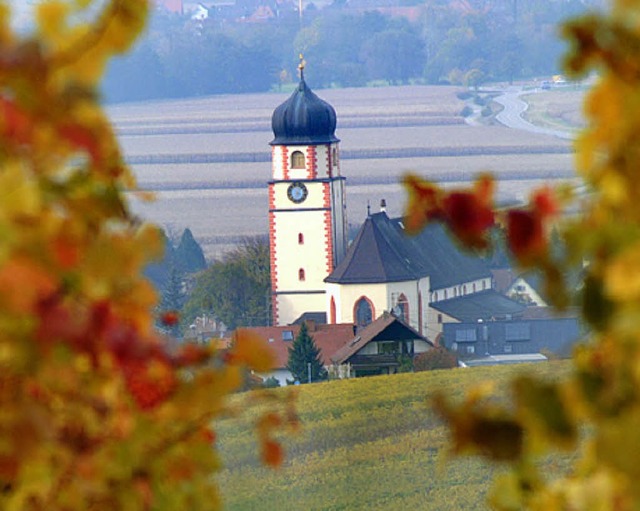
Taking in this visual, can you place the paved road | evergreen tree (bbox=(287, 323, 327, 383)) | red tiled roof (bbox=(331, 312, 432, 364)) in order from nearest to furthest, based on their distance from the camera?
red tiled roof (bbox=(331, 312, 432, 364)) → evergreen tree (bbox=(287, 323, 327, 383)) → the paved road

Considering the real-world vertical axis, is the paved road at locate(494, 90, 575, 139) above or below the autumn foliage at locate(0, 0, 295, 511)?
above

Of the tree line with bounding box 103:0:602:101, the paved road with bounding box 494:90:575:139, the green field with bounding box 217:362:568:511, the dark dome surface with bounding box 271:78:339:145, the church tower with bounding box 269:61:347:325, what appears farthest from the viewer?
the tree line with bounding box 103:0:602:101

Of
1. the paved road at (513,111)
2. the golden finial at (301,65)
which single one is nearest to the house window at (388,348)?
the golden finial at (301,65)

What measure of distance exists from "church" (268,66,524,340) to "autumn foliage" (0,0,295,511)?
23.2 meters

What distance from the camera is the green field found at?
7316 mm

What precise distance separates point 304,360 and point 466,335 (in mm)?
4298

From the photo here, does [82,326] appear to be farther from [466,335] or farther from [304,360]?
[466,335]

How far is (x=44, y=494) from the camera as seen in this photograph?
0.64 meters

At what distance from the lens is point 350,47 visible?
33.1 metres

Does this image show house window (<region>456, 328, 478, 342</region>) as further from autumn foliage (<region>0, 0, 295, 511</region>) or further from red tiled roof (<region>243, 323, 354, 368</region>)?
autumn foliage (<region>0, 0, 295, 511</region>)

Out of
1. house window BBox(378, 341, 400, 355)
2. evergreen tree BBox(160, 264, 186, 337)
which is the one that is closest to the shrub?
house window BBox(378, 341, 400, 355)

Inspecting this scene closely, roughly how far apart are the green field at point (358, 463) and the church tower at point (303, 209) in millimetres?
18673

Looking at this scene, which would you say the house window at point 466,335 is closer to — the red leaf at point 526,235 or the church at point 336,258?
the church at point 336,258

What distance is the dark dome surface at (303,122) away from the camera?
1067 inches
